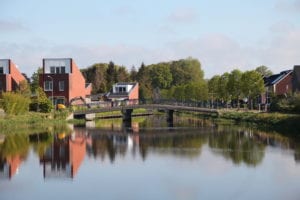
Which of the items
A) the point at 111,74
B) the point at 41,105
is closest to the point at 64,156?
the point at 41,105

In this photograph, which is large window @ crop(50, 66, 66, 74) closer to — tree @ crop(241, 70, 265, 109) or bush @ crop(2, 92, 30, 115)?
bush @ crop(2, 92, 30, 115)

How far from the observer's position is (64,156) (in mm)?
29703

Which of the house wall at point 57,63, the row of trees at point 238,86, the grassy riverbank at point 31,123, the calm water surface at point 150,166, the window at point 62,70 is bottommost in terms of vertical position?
the calm water surface at point 150,166

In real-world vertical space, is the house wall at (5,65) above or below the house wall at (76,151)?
above

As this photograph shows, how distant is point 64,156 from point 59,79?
34.9 meters

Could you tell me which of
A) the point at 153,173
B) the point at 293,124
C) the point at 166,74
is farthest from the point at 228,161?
the point at 166,74

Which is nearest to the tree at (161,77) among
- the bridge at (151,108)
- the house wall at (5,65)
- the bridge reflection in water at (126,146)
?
the bridge at (151,108)

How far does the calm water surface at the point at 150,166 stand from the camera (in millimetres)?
19531

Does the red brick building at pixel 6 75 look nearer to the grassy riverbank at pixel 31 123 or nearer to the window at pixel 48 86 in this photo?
the window at pixel 48 86

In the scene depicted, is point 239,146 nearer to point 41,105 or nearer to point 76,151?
point 76,151

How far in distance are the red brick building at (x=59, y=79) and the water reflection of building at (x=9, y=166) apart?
34753 millimetres

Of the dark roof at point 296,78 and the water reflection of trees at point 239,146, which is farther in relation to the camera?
the dark roof at point 296,78

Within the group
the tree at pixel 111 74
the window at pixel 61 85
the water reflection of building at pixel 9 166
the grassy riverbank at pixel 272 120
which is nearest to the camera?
the water reflection of building at pixel 9 166

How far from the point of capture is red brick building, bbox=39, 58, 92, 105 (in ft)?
208
